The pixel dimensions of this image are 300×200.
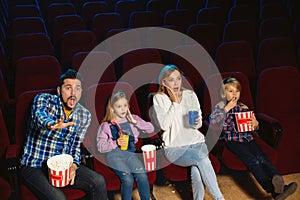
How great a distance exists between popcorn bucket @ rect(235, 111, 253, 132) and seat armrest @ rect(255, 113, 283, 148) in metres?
0.17

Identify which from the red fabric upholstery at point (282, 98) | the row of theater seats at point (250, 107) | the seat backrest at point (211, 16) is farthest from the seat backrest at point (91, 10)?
the red fabric upholstery at point (282, 98)

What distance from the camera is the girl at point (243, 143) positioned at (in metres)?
1.57

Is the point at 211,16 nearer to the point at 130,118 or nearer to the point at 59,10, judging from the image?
the point at 59,10

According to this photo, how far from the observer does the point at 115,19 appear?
3.03 metres

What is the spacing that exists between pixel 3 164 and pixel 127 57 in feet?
3.17

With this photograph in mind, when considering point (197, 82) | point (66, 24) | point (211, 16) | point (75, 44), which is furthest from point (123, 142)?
point (211, 16)

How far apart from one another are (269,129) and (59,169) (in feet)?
3.02

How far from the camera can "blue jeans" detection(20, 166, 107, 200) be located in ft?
4.58

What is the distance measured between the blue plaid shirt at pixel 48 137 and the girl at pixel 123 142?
0.37 feet

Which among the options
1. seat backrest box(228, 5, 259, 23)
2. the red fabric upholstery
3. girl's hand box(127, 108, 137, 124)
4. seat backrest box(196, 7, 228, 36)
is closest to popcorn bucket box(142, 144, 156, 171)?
girl's hand box(127, 108, 137, 124)

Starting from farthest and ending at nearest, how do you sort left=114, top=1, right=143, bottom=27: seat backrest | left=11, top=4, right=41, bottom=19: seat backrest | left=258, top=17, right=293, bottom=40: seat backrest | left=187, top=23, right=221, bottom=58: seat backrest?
left=114, top=1, right=143, bottom=27: seat backrest
left=11, top=4, right=41, bottom=19: seat backrest
left=258, top=17, right=293, bottom=40: seat backrest
left=187, top=23, right=221, bottom=58: seat backrest

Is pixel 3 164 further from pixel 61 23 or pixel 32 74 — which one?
pixel 61 23

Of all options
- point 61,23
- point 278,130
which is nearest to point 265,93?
point 278,130

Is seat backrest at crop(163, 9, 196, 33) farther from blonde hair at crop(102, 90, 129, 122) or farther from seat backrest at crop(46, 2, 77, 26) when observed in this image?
blonde hair at crop(102, 90, 129, 122)
